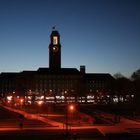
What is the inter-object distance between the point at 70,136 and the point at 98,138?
3170mm

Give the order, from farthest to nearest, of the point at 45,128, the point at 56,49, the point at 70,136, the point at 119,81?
the point at 56,49
the point at 119,81
the point at 45,128
the point at 70,136

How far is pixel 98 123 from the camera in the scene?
2484 inches

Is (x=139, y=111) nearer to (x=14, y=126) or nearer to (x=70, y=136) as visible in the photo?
(x=14, y=126)

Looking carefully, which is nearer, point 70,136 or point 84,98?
point 70,136

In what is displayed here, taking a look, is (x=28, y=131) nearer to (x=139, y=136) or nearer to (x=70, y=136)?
(x=70, y=136)

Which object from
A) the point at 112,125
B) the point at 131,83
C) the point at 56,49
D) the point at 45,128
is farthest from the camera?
the point at 56,49

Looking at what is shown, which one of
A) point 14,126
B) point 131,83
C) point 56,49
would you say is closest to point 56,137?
point 14,126

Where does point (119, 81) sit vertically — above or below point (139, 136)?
above

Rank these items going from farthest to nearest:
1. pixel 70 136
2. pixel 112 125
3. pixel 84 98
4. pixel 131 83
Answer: pixel 84 98, pixel 131 83, pixel 112 125, pixel 70 136

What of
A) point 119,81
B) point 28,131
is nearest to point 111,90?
point 119,81

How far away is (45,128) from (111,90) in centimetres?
9806

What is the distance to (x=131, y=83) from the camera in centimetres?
13150

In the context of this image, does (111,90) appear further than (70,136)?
Yes

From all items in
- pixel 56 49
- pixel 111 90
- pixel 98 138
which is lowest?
pixel 98 138
